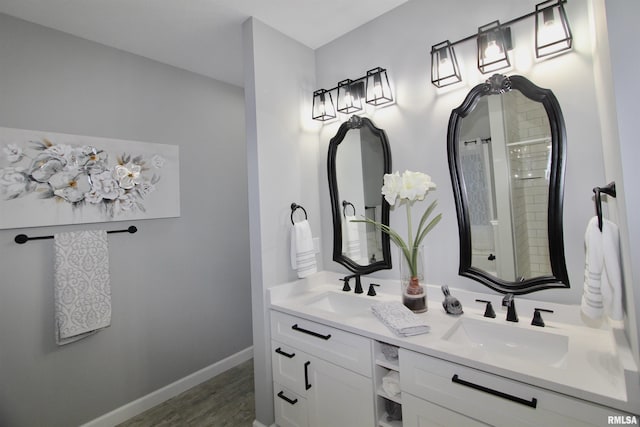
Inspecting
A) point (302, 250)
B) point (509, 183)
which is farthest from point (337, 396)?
point (509, 183)

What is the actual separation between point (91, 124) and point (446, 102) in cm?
235

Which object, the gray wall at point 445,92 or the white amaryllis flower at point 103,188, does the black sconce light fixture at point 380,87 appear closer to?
the gray wall at point 445,92

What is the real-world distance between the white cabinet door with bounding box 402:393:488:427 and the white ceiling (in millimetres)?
2170

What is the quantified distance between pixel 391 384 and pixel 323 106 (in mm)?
1784

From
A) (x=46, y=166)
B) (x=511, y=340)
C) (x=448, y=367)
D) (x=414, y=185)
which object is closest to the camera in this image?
(x=448, y=367)

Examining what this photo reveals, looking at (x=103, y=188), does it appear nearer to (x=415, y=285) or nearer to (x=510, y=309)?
(x=415, y=285)

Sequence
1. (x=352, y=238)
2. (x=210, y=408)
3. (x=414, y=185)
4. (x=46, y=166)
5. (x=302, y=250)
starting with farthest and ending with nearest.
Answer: (x=210, y=408)
(x=352, y=238)
(x=302, y=250)
(x=46, y=166)
(x=414, y=185)

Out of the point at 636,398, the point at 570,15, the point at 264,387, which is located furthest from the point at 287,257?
the point at 570,15

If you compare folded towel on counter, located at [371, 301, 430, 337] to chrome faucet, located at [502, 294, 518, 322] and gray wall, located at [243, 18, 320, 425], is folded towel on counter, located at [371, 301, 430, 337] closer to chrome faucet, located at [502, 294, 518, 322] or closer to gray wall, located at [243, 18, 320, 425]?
chrome faucet, located at [502, 294, 518, 322]

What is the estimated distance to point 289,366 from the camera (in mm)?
1719

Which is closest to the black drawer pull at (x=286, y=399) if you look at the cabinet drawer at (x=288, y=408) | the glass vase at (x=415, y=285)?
the cabinet drawer at (x=288, y=408)

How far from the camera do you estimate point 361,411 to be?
4.52 feet

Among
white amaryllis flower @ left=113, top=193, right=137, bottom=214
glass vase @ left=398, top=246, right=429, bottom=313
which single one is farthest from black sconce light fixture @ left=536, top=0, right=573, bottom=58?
white amaryllis flower @ left=113, top=193, right=137, bottom=214

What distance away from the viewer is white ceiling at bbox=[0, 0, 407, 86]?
5.74 ft
